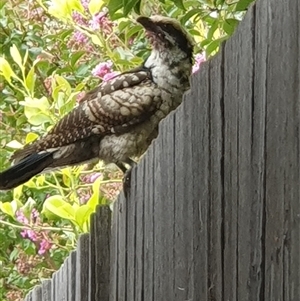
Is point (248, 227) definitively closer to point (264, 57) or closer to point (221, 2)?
point (264, 57)

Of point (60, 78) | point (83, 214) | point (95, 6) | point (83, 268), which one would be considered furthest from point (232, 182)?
point (60, 78)

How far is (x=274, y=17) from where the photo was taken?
3.24 ft

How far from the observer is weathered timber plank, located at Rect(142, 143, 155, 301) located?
4.85 ft

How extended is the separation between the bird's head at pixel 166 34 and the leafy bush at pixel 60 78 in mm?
34

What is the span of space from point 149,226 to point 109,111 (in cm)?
98

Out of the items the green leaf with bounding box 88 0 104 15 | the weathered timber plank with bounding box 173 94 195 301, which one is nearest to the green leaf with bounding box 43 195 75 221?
the green leaf with bounding box 88 0 104 15

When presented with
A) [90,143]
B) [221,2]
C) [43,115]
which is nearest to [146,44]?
[43,115]

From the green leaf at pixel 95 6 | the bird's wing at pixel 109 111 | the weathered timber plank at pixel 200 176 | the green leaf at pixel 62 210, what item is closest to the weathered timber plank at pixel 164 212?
the weathered timber plank at pixel 200 176

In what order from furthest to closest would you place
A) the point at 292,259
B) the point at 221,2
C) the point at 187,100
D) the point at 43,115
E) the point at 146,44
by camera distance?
the point at 146,44
the point at 43,115
the point at 221,2
the point at 187,100
the point at 292,259

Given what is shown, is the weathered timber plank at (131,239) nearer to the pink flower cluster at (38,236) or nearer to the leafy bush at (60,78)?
the leafy bush at (60,78)

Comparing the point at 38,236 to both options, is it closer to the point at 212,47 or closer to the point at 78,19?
the point at 78,19

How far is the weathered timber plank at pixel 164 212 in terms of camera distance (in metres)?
1.38

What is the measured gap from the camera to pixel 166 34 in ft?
7.95

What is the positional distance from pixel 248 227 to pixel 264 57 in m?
0.19
